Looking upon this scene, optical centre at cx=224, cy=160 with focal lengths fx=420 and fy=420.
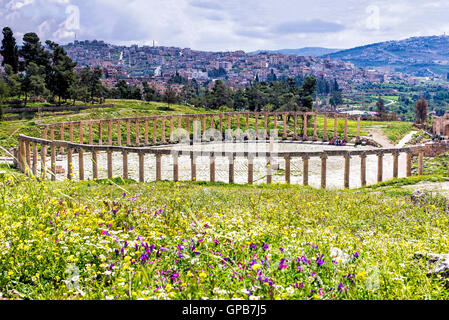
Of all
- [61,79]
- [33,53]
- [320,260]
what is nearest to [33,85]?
[61,79]

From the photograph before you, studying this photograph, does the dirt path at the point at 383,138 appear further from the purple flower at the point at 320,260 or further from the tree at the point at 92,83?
the purple flower at the point at 320,260

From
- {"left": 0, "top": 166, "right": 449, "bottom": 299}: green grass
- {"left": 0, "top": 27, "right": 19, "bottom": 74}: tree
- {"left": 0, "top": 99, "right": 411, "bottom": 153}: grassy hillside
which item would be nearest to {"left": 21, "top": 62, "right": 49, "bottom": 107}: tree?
{"left": 0, "top": 99, "right": 411, "bottom": 153}: grassy hillside

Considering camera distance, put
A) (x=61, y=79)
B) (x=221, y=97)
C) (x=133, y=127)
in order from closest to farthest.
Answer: (x=133, y=127) < (x=61, y=79) < (x=221, y=97)

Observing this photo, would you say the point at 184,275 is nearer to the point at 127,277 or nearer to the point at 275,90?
the point at 127,277

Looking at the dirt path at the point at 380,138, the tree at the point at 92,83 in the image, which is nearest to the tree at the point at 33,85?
the tree at the point at 92,83

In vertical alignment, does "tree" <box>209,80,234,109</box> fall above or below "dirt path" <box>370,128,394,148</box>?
above

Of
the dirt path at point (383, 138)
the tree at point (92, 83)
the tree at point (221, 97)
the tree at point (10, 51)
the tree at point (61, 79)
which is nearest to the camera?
the dirt path at point (383, 138)

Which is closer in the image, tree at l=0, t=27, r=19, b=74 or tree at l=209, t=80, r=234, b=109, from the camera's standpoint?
tree at l=0, t=27, r=19, b=74

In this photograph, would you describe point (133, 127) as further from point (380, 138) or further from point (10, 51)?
point (380, 138)

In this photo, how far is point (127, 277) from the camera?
546 centimetres

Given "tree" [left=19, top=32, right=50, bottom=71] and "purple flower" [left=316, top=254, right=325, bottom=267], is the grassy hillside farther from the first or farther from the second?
"purple flower" [left=316, top=254, right=325, bottom=267]

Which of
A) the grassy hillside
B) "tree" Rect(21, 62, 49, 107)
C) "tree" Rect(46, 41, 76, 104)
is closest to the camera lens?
the grassy hillside

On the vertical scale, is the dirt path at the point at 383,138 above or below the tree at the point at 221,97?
below

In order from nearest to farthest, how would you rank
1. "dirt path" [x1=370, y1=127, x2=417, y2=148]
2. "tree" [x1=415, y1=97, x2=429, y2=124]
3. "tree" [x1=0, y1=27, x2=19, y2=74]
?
"dirt path" [x1=370, y1=127, x2=417, y2=148]
"tree" [x1=0, y1=27, x2=19, y2=74]
"tree" [x1=415, y1=97, x2=429, y2=124]
